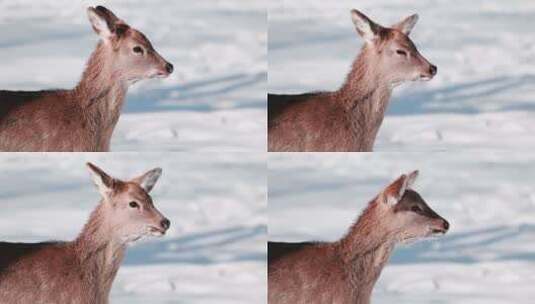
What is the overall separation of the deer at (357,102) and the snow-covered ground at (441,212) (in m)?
0.09

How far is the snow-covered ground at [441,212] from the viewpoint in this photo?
9.34 meters

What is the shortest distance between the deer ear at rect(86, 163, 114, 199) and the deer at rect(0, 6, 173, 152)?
0.23 metres

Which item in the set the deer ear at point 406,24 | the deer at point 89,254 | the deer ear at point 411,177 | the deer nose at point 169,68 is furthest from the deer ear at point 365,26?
the deer at point 89,254

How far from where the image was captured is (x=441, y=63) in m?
9.70

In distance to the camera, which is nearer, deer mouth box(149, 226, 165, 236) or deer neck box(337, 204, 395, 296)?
deer mouth box(149, 226, 165, 236)

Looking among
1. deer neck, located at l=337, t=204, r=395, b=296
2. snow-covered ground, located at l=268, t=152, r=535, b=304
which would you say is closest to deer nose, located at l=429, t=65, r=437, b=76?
snow-covered ground, located at l=268, t=152, r=535, b=304

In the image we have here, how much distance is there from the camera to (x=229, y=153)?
9.43m

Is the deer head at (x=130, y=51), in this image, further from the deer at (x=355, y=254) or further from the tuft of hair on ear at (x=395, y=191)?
the tuft of hair on ear at (x=395, y=191)

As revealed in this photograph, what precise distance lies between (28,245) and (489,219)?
2.72 m

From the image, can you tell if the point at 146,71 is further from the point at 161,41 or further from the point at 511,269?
the point at 511,269

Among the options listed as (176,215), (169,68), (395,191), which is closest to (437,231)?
(395,191)

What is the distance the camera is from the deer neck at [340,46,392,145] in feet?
30.9

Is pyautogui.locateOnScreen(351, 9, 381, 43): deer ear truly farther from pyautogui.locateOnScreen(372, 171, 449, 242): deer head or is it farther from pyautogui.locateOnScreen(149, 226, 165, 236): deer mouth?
pyautogui.locateOnScreen(149, 226, 165, 236): deer mouth

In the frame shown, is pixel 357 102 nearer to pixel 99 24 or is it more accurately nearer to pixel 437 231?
pixel 437 231
